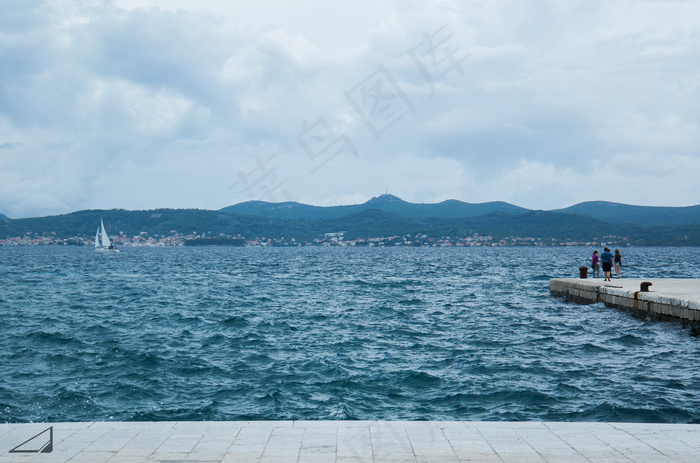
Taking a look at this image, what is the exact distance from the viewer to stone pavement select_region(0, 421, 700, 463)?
6312mm

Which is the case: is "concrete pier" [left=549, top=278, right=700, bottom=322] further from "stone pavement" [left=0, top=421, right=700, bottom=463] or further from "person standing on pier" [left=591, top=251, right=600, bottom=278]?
"stone pavement" [left=0, top=421, right=700, bottom=463]

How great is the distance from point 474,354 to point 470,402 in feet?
16.8

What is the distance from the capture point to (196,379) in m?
14.0

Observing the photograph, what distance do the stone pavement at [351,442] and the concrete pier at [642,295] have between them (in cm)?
1616

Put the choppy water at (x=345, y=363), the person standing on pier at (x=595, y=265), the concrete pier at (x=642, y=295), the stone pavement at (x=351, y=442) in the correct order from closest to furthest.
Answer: the stone pavement at (x=351, y=442)
the choppy water at (x=345, y=363)
the concrete pier at (x=642, y=295)
the person standing on pier at (x=595, y=265)

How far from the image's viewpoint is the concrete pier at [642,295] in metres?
21.5

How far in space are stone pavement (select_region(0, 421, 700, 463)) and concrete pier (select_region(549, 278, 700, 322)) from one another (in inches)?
636

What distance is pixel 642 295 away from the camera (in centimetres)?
2458

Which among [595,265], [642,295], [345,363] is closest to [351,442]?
[345,363]

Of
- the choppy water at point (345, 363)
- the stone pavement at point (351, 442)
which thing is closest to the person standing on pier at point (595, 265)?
the choppy water at point (345, 363)

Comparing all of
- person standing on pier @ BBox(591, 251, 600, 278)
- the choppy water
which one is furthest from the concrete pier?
person standing on pier @ BBox(591, 251, 600, 278)

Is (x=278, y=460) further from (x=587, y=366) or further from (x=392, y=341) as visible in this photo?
(x=392, y=341)

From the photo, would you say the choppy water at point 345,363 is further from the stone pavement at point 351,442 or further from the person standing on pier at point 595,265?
the person standing on pier at point 595,265

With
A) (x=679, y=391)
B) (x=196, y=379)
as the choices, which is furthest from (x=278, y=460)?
(x=679, y=391)
